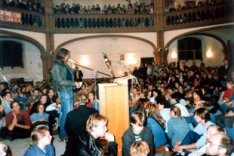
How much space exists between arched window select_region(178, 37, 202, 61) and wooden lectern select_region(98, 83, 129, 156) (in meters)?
16.6

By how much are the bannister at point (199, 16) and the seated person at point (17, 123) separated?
13.3 metres

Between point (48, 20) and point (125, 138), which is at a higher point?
point (48, 20)

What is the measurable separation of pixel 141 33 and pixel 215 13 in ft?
15.8

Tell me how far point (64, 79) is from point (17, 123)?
239cm

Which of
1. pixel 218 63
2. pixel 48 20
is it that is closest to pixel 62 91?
pixel 48 20

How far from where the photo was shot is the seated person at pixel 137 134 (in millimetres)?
4152

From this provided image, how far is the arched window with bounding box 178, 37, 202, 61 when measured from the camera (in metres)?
20.8

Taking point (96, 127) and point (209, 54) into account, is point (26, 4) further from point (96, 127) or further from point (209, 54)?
point (96, 127)

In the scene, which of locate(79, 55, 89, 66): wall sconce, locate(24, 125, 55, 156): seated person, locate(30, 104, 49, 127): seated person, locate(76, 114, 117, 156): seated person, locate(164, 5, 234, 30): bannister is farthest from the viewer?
locate(79, 55, 89, 66): wall sconce

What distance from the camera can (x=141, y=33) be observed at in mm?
18859

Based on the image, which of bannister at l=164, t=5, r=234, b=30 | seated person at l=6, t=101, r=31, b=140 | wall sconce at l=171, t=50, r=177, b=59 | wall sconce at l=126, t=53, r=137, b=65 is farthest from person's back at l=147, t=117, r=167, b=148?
wall sconce at l=171, t=50, r=177, b=59

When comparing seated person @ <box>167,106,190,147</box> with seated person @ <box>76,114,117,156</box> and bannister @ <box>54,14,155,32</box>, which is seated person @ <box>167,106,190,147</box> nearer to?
seated person @ <box>76,114,117,156</box>

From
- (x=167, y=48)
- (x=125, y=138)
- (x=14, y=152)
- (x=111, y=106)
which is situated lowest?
(x=14, y=152)

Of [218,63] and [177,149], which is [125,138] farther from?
[218,63]
